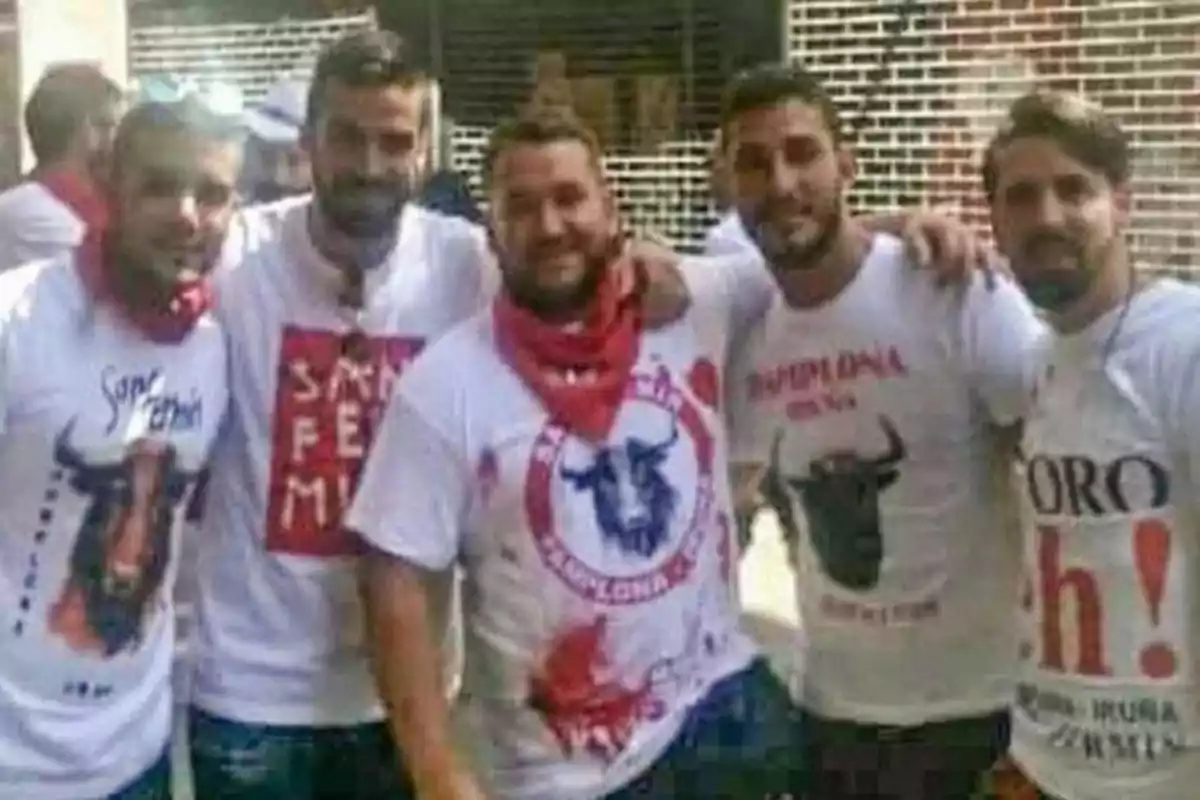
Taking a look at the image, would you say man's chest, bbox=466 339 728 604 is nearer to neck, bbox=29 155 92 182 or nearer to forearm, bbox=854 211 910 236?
forearm, bbox=854 211 910 236

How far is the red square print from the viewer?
1.66 meters

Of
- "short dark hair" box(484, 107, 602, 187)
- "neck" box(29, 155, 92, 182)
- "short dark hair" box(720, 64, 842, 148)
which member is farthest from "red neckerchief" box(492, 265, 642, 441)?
"neck" box(29, 155, 92, 182)

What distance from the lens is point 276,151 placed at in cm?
190

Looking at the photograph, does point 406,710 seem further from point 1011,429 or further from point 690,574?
point 1011,429

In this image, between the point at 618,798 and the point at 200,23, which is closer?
the point at 618,798

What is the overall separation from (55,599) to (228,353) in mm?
246

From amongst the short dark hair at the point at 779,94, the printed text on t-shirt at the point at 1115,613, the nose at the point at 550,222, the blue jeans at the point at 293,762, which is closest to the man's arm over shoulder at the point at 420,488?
the nose at the point at 550,222

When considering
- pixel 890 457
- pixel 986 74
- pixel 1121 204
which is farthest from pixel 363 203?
pixel 986 74

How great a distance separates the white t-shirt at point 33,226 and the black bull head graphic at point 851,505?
2.36 feet

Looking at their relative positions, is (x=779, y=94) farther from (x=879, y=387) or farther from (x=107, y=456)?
(x=107, y=456)

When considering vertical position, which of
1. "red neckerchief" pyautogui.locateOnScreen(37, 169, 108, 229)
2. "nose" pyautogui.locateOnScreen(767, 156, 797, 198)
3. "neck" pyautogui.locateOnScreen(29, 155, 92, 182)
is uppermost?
"nose" pyautogui.locateOnScreen(767, 156, 797, 198)

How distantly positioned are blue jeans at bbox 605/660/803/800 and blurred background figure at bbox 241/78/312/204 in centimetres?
53

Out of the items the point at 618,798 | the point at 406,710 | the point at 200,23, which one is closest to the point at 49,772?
the point at 406,710

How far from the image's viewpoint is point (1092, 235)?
152cm
